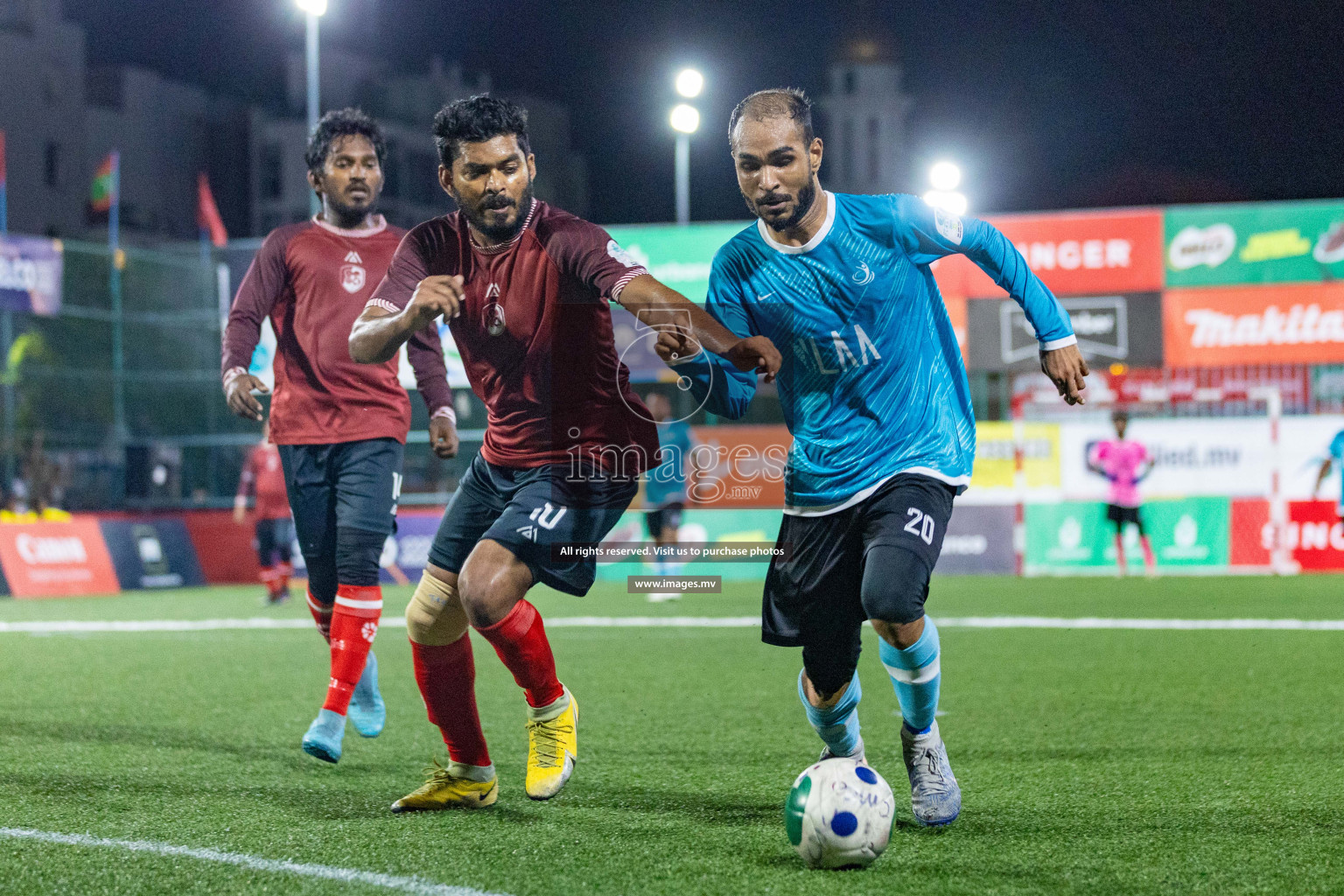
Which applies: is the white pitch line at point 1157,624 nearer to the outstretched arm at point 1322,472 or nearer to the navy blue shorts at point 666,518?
the navy blue shorts at point 666,518

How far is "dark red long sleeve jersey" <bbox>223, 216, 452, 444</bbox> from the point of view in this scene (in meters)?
5.64

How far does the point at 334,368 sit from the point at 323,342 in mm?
134

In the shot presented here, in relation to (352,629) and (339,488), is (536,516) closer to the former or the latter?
(352,629)

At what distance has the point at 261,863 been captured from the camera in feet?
11.9

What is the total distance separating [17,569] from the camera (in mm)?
16219

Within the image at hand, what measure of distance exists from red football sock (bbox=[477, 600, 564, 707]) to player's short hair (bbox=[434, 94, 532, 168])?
4.71ft

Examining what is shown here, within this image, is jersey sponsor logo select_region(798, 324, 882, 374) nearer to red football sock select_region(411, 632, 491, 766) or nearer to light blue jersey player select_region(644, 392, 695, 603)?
red football sock select_region(411, 632, 491, 766)

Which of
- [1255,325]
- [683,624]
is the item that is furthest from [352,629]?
[1255,325]

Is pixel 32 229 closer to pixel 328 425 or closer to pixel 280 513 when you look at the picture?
pixel 280 513

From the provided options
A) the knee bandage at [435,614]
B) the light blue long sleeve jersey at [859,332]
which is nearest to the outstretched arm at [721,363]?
the light blue long sleeve jersey at [859,332]

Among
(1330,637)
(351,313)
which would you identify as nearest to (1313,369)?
(1330,637)

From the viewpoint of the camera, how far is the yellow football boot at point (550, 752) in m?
4.36

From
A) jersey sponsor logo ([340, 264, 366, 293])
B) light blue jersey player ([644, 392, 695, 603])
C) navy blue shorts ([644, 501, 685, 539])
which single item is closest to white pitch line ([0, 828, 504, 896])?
jersey sponsor logo ([340, 264, 366, 293])

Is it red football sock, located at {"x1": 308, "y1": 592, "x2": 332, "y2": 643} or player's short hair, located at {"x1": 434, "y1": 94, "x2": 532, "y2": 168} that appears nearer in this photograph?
player's short hair, located at {"x1": 434, "y1": 94, "x2": 532, "y2": 168}
